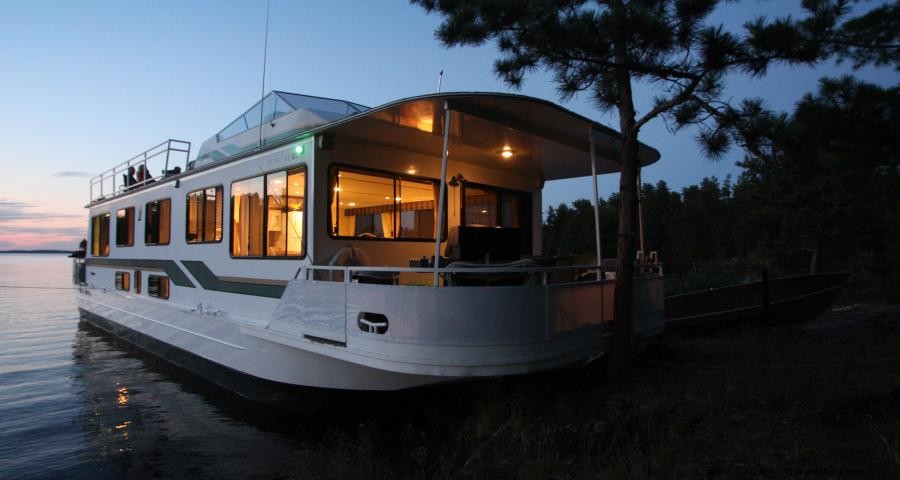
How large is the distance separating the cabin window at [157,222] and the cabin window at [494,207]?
204 inches

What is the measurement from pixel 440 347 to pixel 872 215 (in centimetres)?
2161

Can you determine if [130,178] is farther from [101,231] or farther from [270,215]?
[270,215]

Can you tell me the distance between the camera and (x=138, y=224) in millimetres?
10711

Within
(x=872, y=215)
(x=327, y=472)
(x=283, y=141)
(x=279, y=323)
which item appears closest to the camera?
(x=327, y=472)

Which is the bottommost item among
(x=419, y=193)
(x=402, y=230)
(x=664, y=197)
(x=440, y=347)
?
(x=440, y=347)

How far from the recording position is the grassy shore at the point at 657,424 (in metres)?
3.80

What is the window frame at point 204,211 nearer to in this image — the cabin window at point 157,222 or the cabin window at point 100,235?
the cabin window at point 157,222

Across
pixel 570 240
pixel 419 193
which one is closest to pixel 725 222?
pixel 570 240

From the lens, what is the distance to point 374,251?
7098 mm

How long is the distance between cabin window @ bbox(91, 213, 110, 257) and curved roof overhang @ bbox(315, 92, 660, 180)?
9.22m

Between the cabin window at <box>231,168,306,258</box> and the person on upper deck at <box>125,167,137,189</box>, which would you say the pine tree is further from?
the person on upper deck at <box>125,167,137,189</box>

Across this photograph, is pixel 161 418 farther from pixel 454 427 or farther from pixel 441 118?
pixel 441 118

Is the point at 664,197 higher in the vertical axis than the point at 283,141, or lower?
higher

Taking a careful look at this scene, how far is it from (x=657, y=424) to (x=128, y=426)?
6.37m
